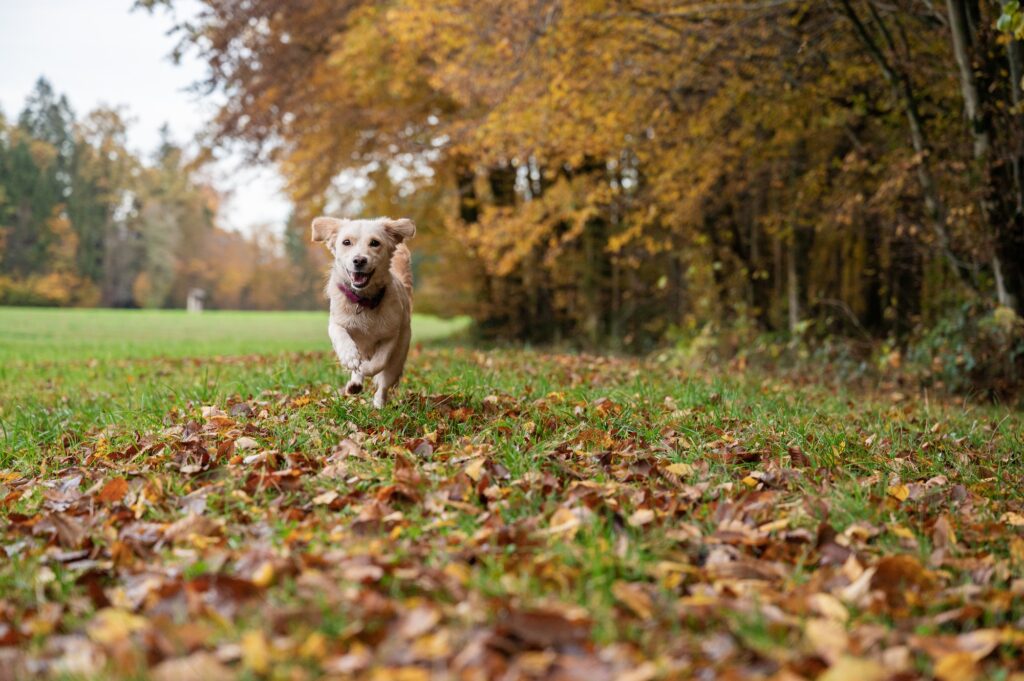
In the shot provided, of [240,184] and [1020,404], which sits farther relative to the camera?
[240,184]

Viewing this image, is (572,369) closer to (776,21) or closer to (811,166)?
(776,21)

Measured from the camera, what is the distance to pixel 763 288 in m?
13.5

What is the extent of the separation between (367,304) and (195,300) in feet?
197

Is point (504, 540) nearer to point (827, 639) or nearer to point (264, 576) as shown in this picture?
point (264, 576)

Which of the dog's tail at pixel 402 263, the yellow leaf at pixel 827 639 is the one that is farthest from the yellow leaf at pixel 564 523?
the dog's tail at pixel 402 263

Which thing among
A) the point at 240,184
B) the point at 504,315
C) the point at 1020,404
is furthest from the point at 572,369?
the point at 240,184

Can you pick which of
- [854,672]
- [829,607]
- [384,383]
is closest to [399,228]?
[384,383]

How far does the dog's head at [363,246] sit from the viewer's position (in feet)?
16.1

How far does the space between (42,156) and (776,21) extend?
181 ft

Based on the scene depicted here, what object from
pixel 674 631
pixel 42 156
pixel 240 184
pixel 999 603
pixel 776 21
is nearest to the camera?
pixel 674 631

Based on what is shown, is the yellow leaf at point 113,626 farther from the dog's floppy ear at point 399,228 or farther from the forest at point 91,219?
the forest at point 91,219

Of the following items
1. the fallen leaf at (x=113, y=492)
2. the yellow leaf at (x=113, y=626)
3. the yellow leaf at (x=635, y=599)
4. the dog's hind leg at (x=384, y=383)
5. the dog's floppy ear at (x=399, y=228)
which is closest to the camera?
the yellow leaf at (x=113, y=626)

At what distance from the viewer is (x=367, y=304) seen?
16.9 ft

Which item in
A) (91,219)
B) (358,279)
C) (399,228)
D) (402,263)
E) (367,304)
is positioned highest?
(91,219)
